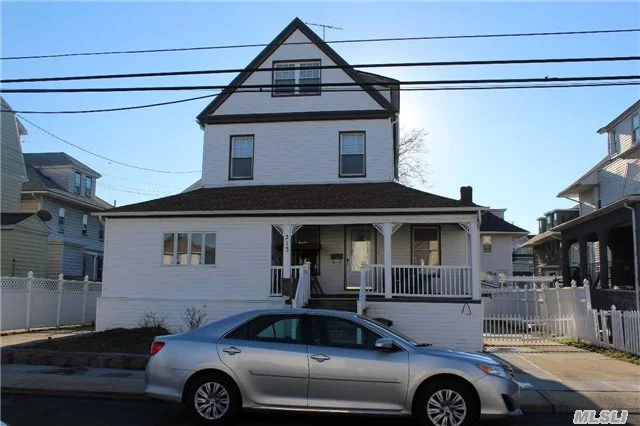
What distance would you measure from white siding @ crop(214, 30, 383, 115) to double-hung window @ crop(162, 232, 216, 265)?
5107 millimetres

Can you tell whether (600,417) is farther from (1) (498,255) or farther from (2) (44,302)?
(1) (498,255)

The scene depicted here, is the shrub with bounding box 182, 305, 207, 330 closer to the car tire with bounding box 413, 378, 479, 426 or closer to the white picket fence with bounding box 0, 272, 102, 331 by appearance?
the white picket fence with bounding box 0, 272, 102, 331

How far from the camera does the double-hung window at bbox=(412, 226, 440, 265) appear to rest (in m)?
18.5

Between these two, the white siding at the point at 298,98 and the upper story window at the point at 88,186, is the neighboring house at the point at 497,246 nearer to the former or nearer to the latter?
the white siding at the point at 298,98

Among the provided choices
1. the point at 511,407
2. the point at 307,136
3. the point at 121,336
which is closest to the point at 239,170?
the point at 307,136

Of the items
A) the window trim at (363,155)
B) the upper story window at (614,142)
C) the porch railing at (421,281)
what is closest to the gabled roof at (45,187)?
the window trim at (363,155)

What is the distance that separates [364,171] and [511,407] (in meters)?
13.1

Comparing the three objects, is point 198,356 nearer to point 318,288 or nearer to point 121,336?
point 121,336

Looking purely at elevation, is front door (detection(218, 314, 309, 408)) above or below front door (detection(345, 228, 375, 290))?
below

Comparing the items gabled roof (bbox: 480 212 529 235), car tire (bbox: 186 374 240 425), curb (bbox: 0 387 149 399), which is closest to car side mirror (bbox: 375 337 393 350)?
car tire (bbox: 186 374 240 425)

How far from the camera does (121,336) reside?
15203mm

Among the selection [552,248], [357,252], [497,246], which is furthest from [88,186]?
[552,248]

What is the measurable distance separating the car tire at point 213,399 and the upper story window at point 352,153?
507 inches

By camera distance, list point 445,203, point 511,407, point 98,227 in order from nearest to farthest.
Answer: point 511,407, point 445,203, point 98,227
